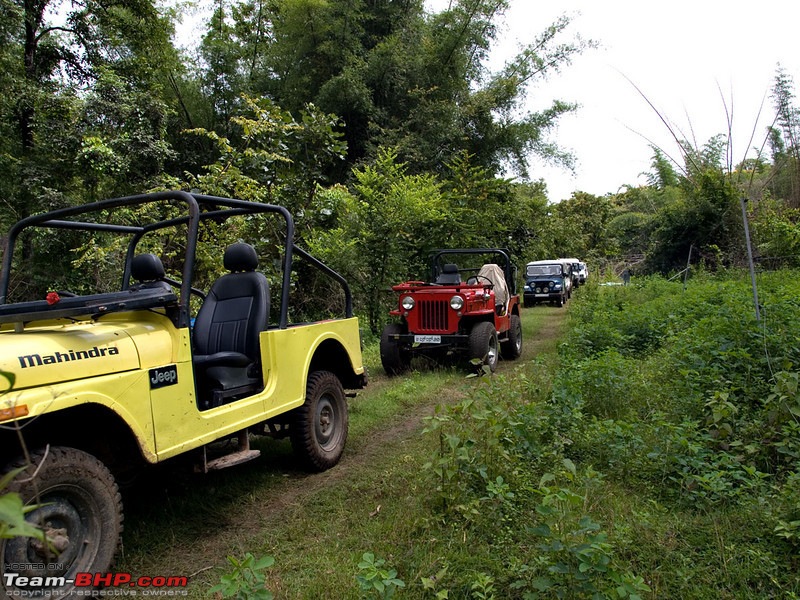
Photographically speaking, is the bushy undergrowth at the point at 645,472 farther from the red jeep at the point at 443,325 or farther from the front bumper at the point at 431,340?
the front bumper at the point at 431,340

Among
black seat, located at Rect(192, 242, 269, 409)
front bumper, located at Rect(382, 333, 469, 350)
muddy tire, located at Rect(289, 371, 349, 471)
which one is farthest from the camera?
front bumper, located at Rect(382, 333, 469, 350)

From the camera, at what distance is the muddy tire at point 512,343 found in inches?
351

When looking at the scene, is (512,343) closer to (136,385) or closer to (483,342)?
(483,342)

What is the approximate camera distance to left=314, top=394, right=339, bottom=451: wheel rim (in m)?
4.18

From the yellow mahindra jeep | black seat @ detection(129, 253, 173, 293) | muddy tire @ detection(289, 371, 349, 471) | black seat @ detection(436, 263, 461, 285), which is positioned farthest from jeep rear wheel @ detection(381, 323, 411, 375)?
black seat @ detection(129, 253, 173, 293)

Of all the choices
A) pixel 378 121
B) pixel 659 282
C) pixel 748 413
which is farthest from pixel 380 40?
pixel 748 413

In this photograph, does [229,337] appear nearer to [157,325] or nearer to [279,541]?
[157,325]

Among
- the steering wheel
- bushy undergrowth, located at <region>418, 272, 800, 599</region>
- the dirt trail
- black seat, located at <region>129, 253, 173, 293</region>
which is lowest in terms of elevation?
the dirt trail

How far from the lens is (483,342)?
23.9 ft

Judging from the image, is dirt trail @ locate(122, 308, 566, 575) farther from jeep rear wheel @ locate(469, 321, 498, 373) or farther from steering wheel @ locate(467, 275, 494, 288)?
steering wheel @ locate(467, 275, 494, 288)

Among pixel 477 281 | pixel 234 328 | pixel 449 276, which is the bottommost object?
pixel 234 328

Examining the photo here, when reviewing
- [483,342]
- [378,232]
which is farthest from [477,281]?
[378,232]

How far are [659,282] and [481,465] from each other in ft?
36.4

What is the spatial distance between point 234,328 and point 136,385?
1.42 m
